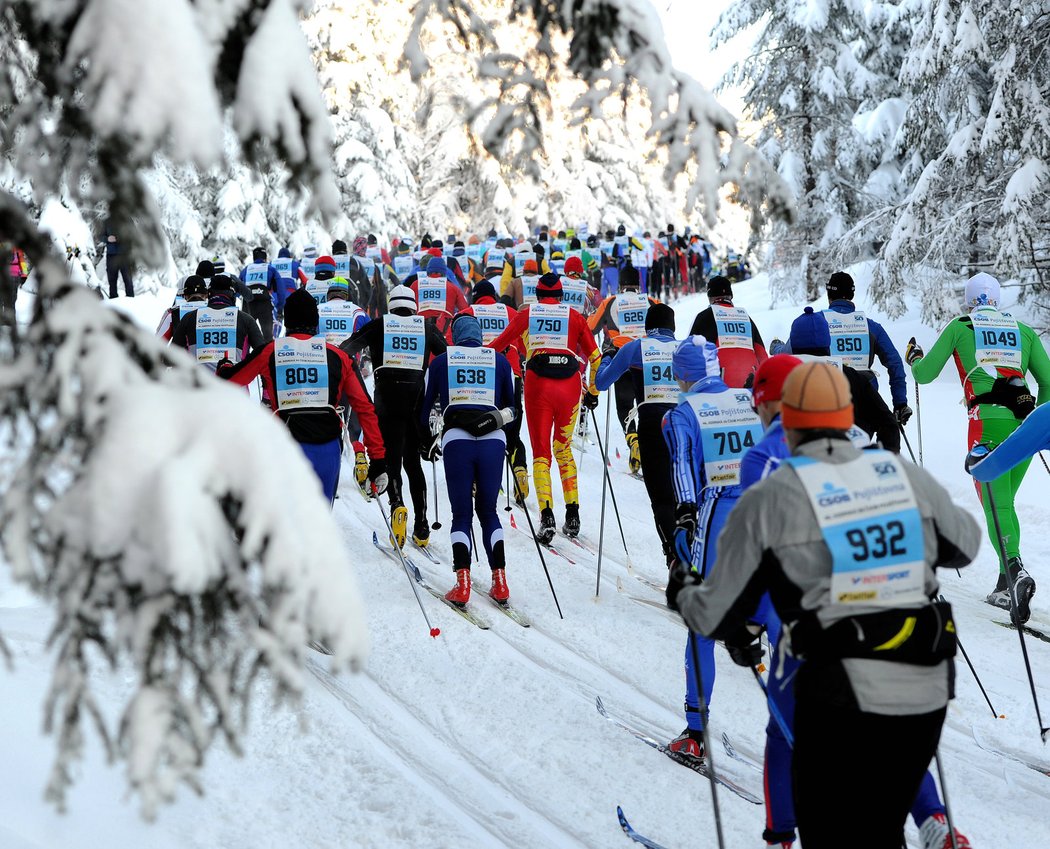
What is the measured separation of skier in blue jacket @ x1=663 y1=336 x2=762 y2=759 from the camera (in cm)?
532

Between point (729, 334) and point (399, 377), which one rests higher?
point (729, 334)

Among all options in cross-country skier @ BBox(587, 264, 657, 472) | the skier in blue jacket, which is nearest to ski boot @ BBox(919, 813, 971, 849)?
the skier in blue jacket

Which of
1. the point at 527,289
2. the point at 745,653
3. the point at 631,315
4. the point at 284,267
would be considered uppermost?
the point at 284,267

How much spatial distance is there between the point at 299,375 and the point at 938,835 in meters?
5.11

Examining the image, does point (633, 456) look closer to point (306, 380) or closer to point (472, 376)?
point (472, 376)

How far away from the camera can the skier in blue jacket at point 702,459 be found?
17.5 ft

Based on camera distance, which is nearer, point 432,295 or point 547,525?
point 547,525

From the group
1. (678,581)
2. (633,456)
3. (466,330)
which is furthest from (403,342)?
(678,581)

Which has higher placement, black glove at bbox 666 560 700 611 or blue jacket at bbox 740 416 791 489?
blue jacket at bbox 740 416 791 489

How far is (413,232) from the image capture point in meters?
42.0

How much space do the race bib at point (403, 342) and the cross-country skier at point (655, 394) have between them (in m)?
1.74

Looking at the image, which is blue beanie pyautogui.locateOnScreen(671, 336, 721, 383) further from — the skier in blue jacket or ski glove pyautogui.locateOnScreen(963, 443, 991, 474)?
ski glove pyautogui.locateOnScreen(963, 443, 991, 474)

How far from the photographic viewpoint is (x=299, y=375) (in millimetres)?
7355

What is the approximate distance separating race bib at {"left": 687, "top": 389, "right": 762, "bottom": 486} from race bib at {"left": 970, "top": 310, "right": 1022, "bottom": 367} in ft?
11.6
